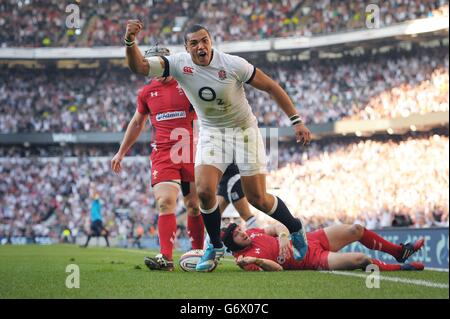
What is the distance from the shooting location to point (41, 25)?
40031 millimetres

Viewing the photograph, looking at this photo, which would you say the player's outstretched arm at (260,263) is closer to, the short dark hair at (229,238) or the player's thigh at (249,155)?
the short dark hair at (229,238)

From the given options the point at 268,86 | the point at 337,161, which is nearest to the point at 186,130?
the point at 268,86

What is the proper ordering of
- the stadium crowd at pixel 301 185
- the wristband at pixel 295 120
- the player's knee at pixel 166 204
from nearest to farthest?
the wristband at pixel 295 120 → the player's knee at pixel 166 204 → the stadium crowd at pixel 301 185

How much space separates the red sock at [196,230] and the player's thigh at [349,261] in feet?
6.16

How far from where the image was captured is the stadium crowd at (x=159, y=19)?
37969 millimetres

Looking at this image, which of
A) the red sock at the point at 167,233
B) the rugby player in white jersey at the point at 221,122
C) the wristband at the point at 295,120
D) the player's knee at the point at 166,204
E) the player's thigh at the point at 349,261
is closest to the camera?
the wristband at the point at 295,120

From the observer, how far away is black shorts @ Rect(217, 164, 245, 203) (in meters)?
11.1

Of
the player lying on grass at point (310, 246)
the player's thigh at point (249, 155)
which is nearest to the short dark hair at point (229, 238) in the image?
the player lying on grass at point (310, 246)

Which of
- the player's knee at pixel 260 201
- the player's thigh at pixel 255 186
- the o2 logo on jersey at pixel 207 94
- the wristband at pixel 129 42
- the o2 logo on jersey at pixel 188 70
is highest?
the wristband at pixel 129 42

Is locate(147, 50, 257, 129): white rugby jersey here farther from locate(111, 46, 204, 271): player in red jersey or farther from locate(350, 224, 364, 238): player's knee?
locate(350, 224, 364, 238): player's knee

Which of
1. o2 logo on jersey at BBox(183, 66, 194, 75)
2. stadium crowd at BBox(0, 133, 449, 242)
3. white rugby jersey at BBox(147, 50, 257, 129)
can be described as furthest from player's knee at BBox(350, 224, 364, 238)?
stadium crowd at BBox(0, 133, 449, 242)

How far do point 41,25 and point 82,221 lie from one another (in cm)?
1218

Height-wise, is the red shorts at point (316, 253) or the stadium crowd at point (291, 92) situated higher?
the stadium crowd at point (291, 92)

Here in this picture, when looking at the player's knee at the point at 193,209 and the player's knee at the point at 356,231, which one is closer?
the player's knee at the point at 356,231
